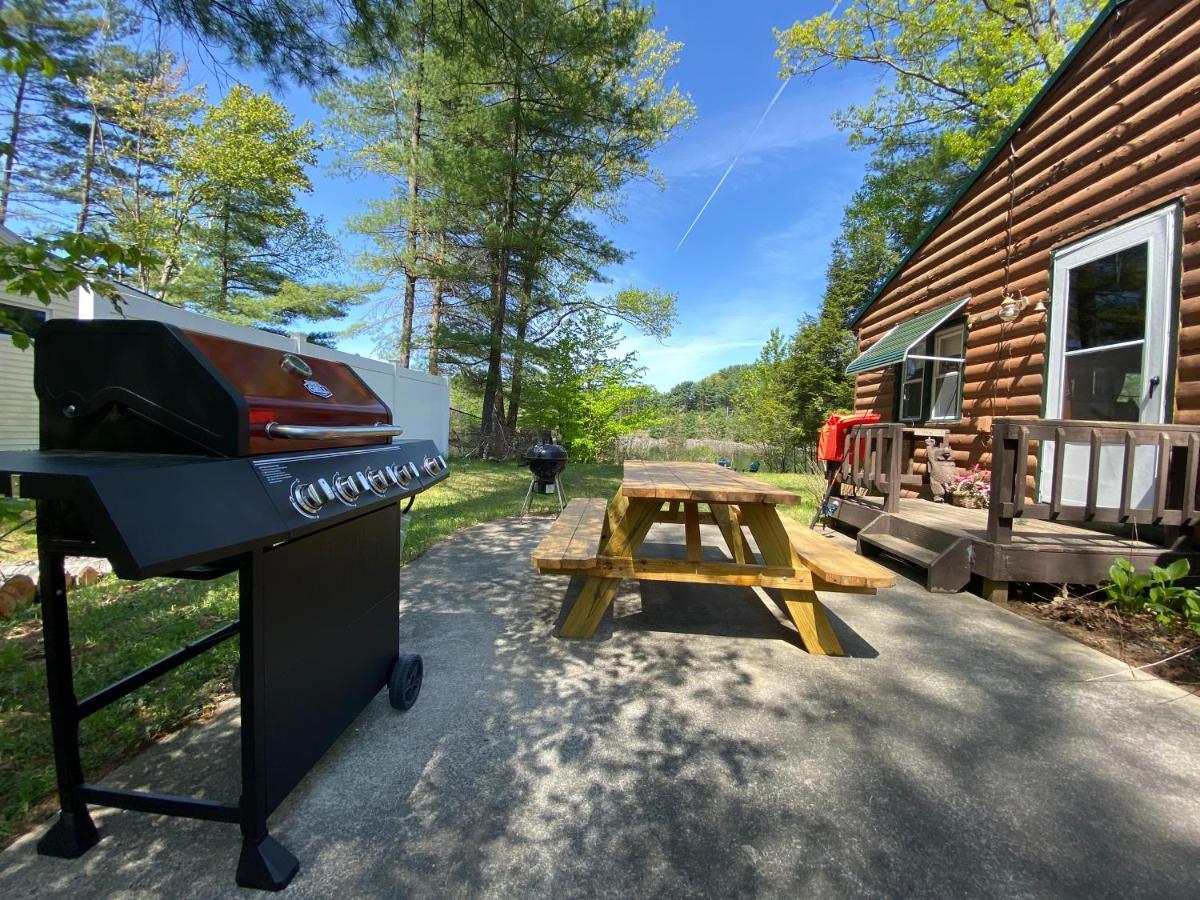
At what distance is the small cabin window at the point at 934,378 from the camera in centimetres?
595

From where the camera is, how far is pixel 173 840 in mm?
1443

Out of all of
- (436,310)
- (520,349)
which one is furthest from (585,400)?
(436,310)

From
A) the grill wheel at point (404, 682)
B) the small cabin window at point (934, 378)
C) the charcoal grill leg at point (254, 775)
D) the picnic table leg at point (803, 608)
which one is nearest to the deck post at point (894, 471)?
the small cabin window at point (934, 378)

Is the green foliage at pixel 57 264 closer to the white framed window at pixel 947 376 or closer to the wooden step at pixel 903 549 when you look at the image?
the wooden step at pixel 903 549

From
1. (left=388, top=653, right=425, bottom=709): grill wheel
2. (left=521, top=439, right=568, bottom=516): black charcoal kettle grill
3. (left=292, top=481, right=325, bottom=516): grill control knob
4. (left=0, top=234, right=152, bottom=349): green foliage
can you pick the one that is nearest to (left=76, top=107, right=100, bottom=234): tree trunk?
(left=521, top=439, right=568, bottom=516): black charcoal kettle grill

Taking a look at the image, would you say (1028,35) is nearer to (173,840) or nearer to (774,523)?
(774,523)

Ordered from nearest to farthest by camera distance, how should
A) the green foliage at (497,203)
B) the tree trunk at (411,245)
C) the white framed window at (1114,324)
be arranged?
the white framed window at (1114,324)
the green foliage at (497,203)
the tree trunk at (411,245)

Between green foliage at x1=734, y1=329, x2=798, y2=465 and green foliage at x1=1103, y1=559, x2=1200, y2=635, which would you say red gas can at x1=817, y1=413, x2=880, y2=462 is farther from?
green foliage at x1=734, y1=329, x2=798, y2=465

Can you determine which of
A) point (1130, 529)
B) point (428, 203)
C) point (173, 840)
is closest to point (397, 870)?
point (173, 840)

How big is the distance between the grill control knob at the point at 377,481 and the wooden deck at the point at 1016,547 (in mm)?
3619

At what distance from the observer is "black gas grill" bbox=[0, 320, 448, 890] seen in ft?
3.09

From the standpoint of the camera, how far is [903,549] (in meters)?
4.07

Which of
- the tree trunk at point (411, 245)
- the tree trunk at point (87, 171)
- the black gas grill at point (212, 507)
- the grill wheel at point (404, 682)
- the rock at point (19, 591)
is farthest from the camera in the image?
the tree trunk at point (87, 171)

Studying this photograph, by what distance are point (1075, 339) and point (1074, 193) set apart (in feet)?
3.98
